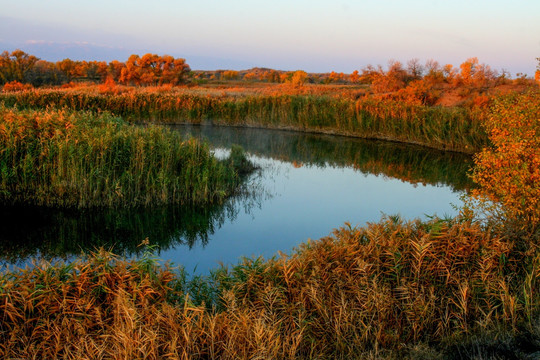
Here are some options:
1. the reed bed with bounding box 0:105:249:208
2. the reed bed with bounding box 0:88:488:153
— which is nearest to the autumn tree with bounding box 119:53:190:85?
the reed bed with bounding box 0:88:488:153

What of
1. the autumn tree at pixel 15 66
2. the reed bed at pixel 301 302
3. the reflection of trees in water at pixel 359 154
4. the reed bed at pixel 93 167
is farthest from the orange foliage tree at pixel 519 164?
the autumn tree at pixel 15 66

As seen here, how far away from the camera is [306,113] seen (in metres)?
22.1

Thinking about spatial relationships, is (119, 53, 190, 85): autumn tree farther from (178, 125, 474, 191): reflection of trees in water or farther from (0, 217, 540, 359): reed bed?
(0, 217, 540, 359): reed bed

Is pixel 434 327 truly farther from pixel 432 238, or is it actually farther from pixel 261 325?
pixel 261 325

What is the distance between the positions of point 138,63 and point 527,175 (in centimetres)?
5272

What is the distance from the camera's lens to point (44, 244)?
25.0ft

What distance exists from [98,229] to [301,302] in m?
5.02

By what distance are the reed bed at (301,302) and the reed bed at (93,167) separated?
4726mm

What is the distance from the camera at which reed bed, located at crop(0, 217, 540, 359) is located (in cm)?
391

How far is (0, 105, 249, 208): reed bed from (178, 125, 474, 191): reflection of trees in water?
6.10 m

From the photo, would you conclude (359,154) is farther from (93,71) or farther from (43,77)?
(93,71)

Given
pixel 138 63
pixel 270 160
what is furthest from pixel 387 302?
pixel 138 63

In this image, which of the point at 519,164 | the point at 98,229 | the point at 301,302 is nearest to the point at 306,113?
the point at 98,229

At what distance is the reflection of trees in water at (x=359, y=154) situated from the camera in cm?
1408
